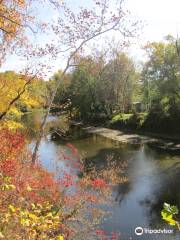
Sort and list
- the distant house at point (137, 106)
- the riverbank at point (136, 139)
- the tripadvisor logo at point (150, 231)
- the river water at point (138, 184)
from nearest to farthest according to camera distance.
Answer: the tripadvisor logo at point (150, 231), the river water at point (138, 184), the riverbank at point (136, 139), the distant house at point (137, 106)

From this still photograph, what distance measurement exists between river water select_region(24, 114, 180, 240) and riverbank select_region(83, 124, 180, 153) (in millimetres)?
2129

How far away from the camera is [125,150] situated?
39000mm

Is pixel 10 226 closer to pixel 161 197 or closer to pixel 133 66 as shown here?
pixel 161 197

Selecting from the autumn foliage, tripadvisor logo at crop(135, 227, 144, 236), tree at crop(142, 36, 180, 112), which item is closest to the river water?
tripadvisor logo at crop(135, 227, 144, 236)

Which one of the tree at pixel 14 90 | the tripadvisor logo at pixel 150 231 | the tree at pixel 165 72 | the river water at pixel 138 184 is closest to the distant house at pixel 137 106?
the tree at pixel 165 72

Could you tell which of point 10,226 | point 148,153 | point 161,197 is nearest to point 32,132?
point 148,153

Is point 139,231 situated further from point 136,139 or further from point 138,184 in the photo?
point 136,139

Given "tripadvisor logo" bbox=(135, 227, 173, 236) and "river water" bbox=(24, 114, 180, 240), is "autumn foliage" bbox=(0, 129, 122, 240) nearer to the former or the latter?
"river water" bbox=(24, 114, 180, 240)

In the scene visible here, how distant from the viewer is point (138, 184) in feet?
82.8

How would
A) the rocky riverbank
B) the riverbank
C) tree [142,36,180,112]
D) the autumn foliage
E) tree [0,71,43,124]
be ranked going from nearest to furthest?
the autumn foliage, tree [0,71,43,124], the rocky riverbank, the riverbank, tree [142,36,180,112]

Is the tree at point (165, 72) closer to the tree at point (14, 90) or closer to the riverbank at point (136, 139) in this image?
the riverbank at point (136, 139)

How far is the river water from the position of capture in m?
18.4

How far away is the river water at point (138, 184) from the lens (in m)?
18.4

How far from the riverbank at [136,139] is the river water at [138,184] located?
2.13m
